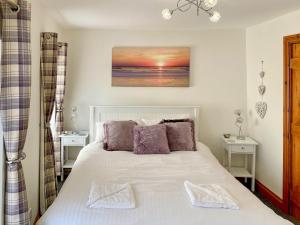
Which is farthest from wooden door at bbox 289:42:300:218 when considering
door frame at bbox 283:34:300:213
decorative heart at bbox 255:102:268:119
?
decorative heart at bbox 255:102:268:119

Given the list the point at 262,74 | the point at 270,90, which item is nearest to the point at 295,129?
the point at 270,90

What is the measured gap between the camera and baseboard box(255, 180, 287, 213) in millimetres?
3732

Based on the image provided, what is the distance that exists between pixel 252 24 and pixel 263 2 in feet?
3.78

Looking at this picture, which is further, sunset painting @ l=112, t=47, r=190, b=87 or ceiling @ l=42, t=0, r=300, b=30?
sunset painting @ l=112, t=47, r=190, b=87

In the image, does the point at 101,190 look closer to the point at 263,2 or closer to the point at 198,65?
the point at 263,2

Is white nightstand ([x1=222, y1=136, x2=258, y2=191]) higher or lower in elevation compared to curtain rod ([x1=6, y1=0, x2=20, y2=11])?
lower

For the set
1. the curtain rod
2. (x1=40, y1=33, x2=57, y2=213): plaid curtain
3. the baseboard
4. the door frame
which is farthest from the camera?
the baseboard

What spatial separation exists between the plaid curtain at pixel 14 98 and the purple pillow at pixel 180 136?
204cm

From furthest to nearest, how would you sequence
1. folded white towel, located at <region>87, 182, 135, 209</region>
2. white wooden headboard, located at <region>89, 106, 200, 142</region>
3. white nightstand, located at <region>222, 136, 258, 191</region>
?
white wooden headboard, located at <region>89, 106, 200, 142</region>
white nightstand, located at <region>222, 136, 258, 191</region>
folded white towel, located at <region>87, 182, 135, 209</region>

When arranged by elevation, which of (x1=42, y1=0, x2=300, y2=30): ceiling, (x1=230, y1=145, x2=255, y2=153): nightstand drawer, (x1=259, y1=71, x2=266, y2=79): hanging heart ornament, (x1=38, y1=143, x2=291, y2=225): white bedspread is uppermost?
(x1=42, y1=0, x2=300, y2=30): ceiling

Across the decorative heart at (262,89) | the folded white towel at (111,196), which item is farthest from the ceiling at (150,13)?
the folded white towel at (111,196)

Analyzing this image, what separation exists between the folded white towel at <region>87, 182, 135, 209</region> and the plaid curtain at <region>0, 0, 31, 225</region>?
481 mm

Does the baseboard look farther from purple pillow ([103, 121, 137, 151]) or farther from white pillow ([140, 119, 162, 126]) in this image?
purple pillow ([103, 121, 137, 151])

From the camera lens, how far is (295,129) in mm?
3547
